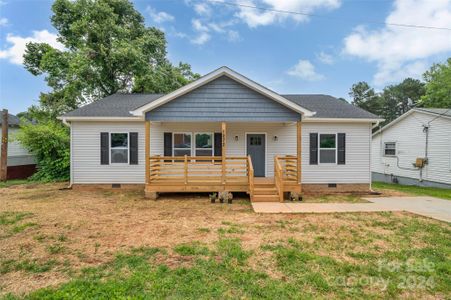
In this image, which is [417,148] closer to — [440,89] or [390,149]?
[390,149]

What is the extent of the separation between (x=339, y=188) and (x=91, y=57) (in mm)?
16347

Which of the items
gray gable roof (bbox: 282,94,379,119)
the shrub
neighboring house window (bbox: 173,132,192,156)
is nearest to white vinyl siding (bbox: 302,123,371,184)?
gray gable roof (bbox: 282,94,379,119)

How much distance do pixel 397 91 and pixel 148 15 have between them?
41266mm

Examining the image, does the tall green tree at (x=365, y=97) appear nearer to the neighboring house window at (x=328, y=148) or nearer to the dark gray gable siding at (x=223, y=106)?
the neighboring house window at (x=328, y=148)

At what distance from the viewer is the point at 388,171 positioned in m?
15.5

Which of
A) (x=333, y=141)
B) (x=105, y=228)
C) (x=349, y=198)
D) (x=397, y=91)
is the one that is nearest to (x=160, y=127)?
(x=105, y=228)

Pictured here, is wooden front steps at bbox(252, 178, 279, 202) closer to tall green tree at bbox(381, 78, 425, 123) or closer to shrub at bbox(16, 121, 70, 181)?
shrub at bbox(16, 121, 70, 181)

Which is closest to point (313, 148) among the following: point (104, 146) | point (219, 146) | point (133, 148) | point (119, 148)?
point (219, 146)

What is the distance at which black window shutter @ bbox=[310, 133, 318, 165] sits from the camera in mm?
9742

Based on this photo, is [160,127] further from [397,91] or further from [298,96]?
[397,91]

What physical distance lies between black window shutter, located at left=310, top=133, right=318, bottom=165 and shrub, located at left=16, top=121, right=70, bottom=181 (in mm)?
11914

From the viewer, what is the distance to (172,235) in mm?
4746

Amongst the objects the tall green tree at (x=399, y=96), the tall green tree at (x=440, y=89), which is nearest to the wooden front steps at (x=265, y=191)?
the tall green tree at (x=440, y=89)

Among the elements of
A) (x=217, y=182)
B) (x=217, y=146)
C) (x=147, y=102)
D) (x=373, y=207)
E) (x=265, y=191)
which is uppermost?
(x=147, y=102)
